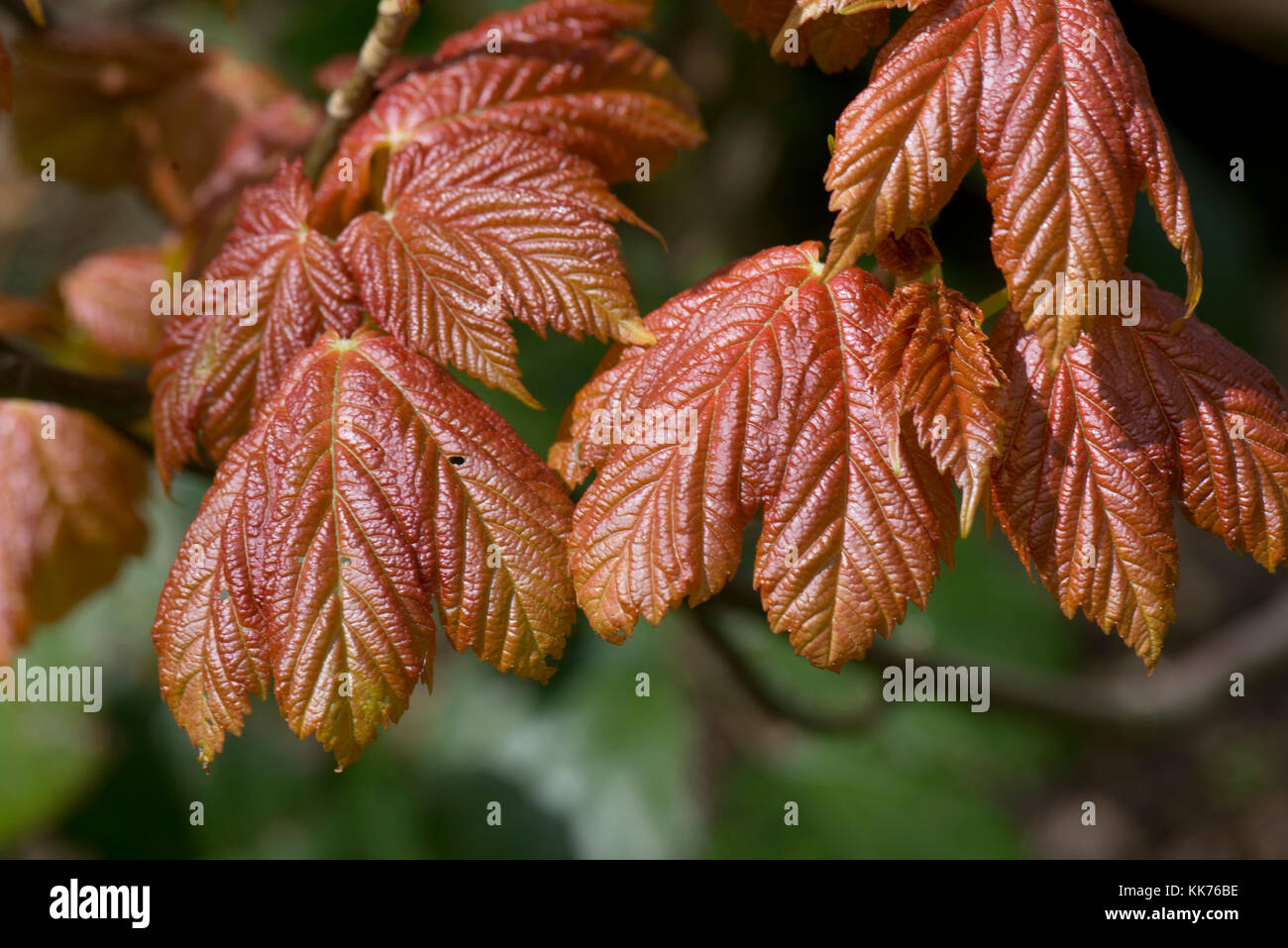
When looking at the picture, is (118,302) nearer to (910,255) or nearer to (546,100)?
(546,100)

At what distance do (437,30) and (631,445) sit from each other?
2119 millimetres

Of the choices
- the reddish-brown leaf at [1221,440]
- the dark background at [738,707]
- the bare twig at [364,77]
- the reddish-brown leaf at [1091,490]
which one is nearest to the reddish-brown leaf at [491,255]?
the bare twig at [364,77]

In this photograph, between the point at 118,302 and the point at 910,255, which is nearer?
the point at 910,255

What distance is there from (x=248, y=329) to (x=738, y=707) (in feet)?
7.38

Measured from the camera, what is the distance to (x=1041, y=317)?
62cm

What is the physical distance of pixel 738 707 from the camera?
2850 mm

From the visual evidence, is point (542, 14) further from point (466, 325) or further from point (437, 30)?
point (437, 30)

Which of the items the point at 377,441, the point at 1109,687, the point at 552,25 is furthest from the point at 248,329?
the point at 1109,687

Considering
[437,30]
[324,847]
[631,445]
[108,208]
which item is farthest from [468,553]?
Result: [108,208]

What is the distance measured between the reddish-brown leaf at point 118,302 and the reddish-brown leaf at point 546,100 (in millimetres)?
533

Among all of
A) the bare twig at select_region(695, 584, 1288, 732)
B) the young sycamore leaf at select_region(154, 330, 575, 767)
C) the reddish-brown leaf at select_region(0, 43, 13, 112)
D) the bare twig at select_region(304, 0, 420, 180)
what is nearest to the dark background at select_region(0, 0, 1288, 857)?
the bare twig at select_region(695, 584, 1288, 732)

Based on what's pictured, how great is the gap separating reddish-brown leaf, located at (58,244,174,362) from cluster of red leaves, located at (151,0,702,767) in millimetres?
540

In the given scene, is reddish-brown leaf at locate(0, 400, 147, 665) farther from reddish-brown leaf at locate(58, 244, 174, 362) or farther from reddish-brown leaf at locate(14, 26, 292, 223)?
reddish-brown leaf at locate(14, 26, 292, 223)

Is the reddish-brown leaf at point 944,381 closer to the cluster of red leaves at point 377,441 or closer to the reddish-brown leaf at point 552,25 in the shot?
the cluster of red leaves at point 377,441
